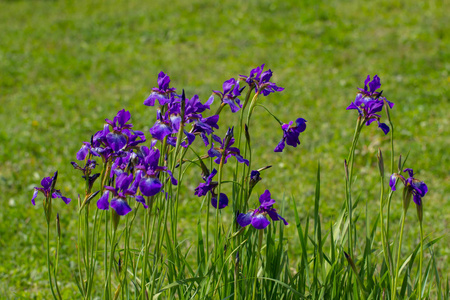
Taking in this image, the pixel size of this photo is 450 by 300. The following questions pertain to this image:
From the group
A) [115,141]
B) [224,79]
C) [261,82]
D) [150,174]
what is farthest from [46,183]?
[224,79]

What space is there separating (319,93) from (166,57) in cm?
296

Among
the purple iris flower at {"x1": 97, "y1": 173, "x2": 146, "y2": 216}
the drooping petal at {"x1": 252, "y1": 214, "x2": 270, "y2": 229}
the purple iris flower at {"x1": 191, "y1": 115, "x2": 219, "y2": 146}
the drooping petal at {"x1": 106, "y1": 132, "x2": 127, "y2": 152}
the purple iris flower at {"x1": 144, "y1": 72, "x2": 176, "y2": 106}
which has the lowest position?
the drooping petal at {"x1": 252, "y1": 214, "x2": 270, "y2": 229}

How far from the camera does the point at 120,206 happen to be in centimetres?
142

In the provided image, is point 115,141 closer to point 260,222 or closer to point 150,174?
point 150,174

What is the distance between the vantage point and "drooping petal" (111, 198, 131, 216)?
4.61 feet

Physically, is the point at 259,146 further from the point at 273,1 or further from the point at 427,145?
the point at 273,1

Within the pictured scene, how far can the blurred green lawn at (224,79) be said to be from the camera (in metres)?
4.00

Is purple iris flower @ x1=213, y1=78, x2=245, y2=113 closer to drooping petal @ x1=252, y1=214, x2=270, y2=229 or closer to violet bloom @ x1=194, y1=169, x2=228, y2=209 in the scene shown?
violet bloom @ x1=194, y1=169, x2=228, y2=209

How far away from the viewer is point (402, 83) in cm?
670

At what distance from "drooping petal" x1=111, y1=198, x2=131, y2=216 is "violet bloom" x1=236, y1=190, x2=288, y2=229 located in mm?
405

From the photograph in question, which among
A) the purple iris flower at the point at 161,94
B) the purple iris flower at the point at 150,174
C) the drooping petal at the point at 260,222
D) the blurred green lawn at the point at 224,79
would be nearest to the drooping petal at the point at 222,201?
the drooping petal at the point at 260,222

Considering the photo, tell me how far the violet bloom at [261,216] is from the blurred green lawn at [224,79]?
1.20 m

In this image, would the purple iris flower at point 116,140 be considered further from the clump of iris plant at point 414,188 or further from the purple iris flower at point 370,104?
the clump of iris plant at point 414,188

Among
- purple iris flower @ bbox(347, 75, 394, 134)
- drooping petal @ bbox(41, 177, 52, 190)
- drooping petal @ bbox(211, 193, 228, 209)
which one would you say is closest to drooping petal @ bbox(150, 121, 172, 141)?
drooping petal @ bbox(211, 193, 228, 209)
